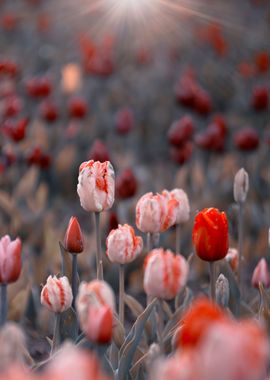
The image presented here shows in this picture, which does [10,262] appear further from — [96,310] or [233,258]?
[233,258]

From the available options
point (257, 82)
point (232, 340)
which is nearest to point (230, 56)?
point (257, 82)

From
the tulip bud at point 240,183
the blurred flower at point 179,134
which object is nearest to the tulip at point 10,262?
the tulip bud at point 240,183

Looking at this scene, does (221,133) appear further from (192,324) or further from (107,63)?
(192,324)

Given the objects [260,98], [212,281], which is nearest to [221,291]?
[212,281]

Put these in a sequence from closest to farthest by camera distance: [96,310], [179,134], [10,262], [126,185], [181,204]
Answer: [96,310]
[10,262]
[181,204]
[126,185]
[179,134]

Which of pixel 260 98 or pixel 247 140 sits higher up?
pixel 260 98

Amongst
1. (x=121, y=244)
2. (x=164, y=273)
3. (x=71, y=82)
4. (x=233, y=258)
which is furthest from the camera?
(x=71, y=82)

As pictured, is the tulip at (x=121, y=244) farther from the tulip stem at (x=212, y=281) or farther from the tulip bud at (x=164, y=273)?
the tulip bud at (x=164, y=273)
